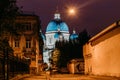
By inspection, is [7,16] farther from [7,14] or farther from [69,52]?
[69,52]

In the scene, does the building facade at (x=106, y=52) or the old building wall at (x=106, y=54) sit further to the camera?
the old building wall at (x=106, y=54)

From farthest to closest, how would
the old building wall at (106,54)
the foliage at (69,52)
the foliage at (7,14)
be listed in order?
the foliage at (69,52)
the old building wall at (106,54)
the foliage at (7,14)

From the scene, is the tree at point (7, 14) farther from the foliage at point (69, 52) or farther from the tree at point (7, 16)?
the foliage at point (69, 52)

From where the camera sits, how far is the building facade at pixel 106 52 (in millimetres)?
37219

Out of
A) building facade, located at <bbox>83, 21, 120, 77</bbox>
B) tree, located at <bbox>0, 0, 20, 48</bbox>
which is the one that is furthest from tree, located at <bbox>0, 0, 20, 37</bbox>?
building facade, located at <bbox>83, 21, 120, 77</bbox>

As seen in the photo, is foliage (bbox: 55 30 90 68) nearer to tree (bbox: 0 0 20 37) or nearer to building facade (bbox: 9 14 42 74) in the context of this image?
building facade (bbox: 9 14 42 74)

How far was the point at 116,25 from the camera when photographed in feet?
116

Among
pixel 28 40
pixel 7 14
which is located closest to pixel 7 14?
pixel 7 14

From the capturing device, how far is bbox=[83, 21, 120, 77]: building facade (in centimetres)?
3722

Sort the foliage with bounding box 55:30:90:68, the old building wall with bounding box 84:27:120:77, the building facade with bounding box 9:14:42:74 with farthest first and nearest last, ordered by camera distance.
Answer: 1. the foliage with bounding box 55:30:90:68
2. the building facade with bounding box 9:14:42:74
3. the old building wall with bounding box 84:27:120:77

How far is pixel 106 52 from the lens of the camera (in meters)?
42.8

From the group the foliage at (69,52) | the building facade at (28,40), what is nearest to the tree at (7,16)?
the building facade at (28,40)

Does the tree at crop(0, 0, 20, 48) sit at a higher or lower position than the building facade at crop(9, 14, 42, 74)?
lower

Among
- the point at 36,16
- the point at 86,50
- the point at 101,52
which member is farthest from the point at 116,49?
the point at 36,16
